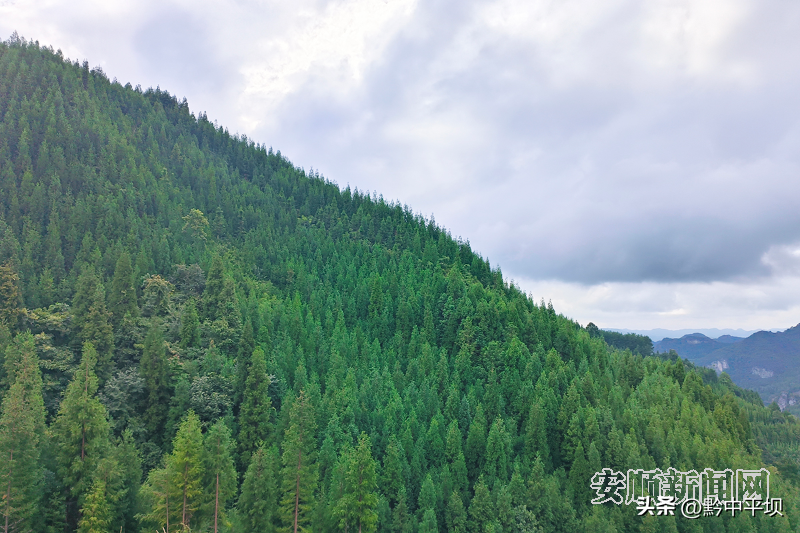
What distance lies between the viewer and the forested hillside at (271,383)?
4509 centimetres

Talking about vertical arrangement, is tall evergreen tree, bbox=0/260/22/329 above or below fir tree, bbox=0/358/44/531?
above

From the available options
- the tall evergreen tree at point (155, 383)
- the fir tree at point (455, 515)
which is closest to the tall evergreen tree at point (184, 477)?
the tall evergreen tree at point (155, 383)

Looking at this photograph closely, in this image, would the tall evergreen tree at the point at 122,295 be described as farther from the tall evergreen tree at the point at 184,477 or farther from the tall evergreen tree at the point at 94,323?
the tall evergreen tree at the point at 184,477

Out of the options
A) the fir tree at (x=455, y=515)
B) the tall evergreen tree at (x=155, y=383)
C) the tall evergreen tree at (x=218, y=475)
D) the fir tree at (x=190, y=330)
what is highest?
the fir tree at (x=190, y=330)

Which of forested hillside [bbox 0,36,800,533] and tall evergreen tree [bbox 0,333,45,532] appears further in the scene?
forested hillside [bbox 0,36,800,533]

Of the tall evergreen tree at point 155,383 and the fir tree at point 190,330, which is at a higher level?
the fir tree at point 190,330

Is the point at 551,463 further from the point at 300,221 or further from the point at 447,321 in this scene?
the point at 300,221

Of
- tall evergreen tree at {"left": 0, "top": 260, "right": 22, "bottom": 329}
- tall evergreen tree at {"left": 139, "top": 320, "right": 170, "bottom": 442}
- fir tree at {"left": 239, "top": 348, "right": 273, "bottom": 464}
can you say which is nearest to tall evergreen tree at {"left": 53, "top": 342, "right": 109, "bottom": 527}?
tall evergreen tree at {"left": 139, "top": 320, "right": 170, "bottom": 442}

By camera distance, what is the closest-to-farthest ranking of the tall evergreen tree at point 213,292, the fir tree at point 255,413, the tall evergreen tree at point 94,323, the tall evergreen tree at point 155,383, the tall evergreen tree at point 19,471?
the tall evergreen tree at point 19,471, the fir tree at point 255,413, the tall evergreen tree at point 155,383, the tall evergreen tree at point 94,323, the tall evergreen tree at point 213,292

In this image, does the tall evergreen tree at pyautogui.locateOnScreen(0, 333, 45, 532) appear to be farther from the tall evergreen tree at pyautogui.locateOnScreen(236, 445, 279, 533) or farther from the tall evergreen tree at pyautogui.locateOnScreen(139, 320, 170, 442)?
the tall evergreen tree at pyautogui.locateOnScreen(139, 320, 170, 442)

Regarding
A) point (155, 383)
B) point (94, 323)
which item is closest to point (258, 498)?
point (155, 383)

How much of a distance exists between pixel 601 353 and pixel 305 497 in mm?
80945

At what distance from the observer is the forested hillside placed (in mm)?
45094

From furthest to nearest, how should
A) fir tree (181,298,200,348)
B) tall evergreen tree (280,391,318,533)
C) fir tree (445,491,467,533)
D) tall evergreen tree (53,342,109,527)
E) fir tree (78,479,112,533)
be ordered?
fir tree (181,298,200,348) → fir tree (445,491,467,533) → tall evergreen tree (280,391,318,533) → tall evergreen tree (53,342,109,527) → fir tree (78,479,112,533)
